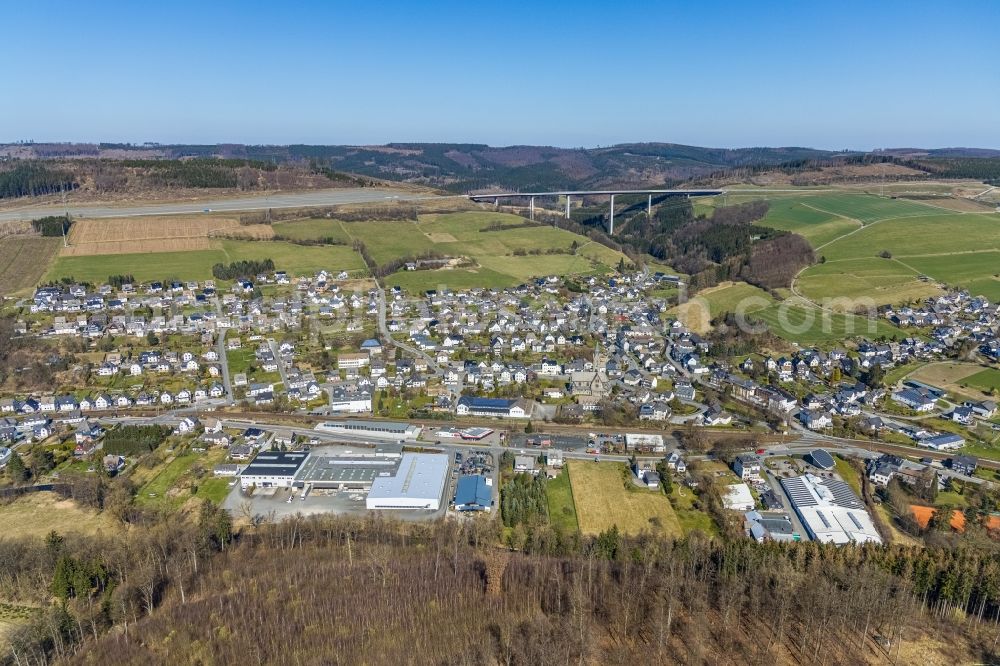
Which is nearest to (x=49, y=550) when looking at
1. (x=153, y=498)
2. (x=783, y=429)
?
(x=153, y=498)

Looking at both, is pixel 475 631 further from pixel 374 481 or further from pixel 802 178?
pixel 802 178

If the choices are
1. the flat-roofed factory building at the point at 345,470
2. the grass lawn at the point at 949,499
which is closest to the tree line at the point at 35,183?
the flat-roofed factory building at the point at 345,470

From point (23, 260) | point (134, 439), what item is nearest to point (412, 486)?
point (134, 439)

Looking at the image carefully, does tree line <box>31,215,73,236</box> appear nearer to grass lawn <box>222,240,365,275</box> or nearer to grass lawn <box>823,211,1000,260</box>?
grass lawn <box>222,240,365,275</box>

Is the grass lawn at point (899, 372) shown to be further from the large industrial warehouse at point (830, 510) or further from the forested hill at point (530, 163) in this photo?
the forested hill at point (530, 163)

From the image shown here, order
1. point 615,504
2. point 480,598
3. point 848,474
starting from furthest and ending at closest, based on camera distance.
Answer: point 848,474
point 615,504
point 480,598

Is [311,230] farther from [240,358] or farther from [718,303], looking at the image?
[718,303]
